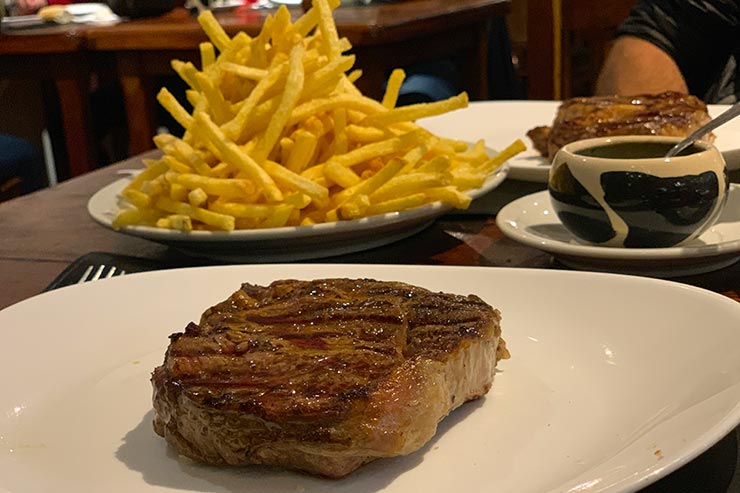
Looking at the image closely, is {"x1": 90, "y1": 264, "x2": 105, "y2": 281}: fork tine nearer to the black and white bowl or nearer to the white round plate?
the black and white bowl

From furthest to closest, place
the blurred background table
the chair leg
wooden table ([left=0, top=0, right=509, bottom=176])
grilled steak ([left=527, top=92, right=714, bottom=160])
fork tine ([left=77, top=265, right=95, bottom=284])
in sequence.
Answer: the chair leg → wooden table ([left=0, top=0, right=509, bottom=176]) → the blurred background table → grilled steak ([left=527, top=92, right=714, bottom=160]) → fork tine ([left=77, top=265, right=95, bottom=284])

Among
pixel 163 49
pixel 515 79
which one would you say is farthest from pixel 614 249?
pixel 515 79

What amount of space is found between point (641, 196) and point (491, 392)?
1.76ft

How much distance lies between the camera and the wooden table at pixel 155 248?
154 cm

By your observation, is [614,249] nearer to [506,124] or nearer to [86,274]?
[86,274]

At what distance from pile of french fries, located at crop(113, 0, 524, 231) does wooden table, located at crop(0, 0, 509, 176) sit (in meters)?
2.62

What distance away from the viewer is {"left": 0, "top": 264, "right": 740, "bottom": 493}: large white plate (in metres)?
0.83

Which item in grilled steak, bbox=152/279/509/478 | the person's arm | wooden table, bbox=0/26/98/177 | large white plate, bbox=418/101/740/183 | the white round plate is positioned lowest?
wooden table, bbox=0/26/98/177

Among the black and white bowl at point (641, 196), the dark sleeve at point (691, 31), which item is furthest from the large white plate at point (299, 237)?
the dark sleeve at point (691, 31)

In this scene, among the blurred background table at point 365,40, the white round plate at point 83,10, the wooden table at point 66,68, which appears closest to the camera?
the blurred background table at point 365,40

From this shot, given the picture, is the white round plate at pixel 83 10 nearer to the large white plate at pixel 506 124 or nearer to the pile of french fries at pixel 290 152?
the large white plate at pixel 506 124

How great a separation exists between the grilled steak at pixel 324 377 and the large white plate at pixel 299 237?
440 millimetres

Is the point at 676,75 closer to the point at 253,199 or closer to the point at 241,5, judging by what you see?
the point at 253,199

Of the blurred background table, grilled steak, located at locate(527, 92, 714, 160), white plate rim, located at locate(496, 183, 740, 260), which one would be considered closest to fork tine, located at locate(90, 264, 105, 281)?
white plate rim, located at locate(496, 183, 740, 260)
